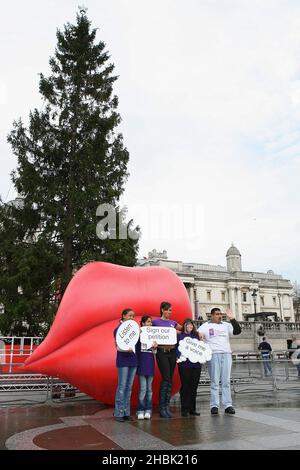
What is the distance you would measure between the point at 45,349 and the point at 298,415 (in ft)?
15.2

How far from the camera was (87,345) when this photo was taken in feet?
25.6

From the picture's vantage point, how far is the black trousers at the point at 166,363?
23.5 feet

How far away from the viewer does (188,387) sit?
7.39 meters

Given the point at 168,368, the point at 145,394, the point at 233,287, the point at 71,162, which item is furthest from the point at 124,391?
the point at 233,287

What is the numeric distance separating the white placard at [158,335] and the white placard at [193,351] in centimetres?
28

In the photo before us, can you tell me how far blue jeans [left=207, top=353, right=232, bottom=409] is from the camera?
7.42 meters

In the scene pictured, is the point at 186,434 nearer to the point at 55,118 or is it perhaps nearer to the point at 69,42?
the point at 55,118

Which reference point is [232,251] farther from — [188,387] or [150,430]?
[150,430]

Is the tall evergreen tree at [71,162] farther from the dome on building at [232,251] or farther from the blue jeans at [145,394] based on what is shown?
the dome on building at [232,251]

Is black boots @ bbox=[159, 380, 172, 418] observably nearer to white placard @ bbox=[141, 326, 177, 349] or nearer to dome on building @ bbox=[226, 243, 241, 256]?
white placard @ bbox=[141, 326, 177, 349]

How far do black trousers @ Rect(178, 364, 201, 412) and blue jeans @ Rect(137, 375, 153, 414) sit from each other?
2.20 feet

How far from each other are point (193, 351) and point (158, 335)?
0.78 metres

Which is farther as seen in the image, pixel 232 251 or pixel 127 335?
pixel 232 251
